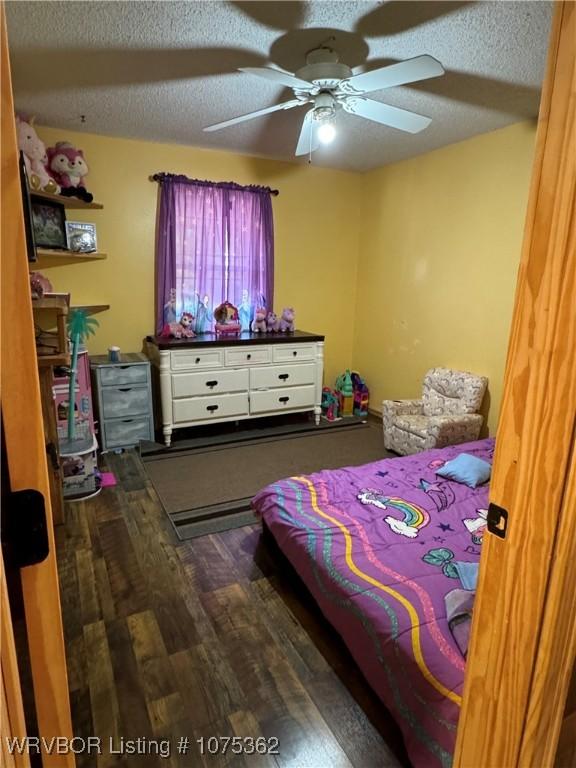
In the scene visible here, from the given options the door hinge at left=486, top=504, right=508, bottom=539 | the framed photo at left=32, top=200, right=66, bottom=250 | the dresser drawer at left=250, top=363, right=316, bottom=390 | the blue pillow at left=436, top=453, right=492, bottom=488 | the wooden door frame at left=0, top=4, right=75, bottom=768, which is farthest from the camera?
the dresser drawer at left=250, top=363, right=316, bottom=390

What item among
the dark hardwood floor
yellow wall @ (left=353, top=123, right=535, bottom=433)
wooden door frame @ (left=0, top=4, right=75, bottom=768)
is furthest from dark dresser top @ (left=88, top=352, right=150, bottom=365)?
wooden door frame @ (left=0, top=4, right=75, bottom=768)

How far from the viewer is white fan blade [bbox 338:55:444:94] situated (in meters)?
1.81

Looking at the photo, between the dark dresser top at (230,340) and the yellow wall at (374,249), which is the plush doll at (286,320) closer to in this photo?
the dark dresser top at (230,340)

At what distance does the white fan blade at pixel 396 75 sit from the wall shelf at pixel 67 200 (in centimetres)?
200

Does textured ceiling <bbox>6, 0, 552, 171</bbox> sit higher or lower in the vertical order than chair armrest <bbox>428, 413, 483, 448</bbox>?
higher

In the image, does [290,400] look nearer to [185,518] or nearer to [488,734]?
[185,518]

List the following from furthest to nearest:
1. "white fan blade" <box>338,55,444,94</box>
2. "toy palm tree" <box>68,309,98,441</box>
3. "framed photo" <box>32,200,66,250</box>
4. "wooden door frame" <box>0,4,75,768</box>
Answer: "framed photo" <box>32,200,66,250</box>
"toy palm tree" <box>68,309,98,441</box>
"white fan blade" <box>338,55,444,94</box>
"wooden door frame" <box>0,4,75,768</box>

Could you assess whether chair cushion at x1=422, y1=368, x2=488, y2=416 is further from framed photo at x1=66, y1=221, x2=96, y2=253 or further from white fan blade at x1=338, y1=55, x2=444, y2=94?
framed photo at x1=66, y1=221, x2=96, y2=253

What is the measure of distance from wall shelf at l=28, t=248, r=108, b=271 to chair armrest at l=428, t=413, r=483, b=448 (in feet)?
9.57

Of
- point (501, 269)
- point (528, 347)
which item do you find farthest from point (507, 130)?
point (528, 347)

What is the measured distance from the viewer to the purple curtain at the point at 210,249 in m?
3.88

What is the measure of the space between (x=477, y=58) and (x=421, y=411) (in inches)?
99.1

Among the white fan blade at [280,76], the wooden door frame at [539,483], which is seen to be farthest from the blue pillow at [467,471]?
the white fan blade at [280,76]

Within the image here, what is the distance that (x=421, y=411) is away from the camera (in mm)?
3834
